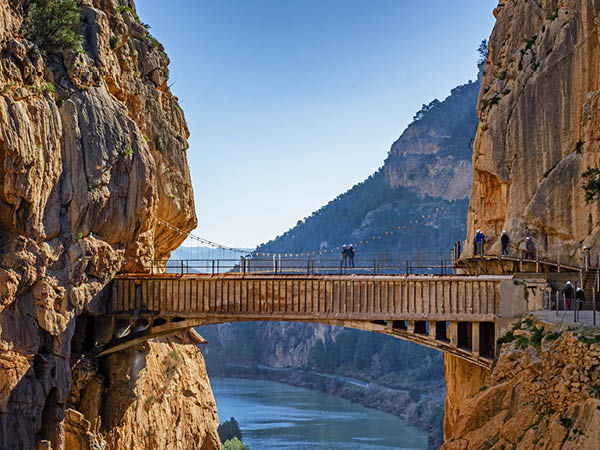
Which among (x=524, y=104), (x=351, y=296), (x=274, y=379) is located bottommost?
(x=274, y=379)

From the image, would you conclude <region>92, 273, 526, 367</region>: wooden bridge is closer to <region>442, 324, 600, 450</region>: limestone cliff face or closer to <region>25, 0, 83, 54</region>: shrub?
<region>442, 324, 600, 450</region>: limestone cliff face

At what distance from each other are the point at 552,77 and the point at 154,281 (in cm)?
1630

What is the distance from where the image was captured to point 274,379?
115 meters

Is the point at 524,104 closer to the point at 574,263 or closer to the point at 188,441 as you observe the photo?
the point at 574,263

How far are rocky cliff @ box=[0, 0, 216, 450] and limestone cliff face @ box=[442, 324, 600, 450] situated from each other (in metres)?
11.1

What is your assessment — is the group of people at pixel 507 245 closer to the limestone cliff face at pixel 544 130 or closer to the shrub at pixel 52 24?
the limestone cliff face at pixel 544 130

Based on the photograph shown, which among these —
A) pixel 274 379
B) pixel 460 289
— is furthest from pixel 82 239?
pixel 274 379

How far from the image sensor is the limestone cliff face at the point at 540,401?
13.2 m

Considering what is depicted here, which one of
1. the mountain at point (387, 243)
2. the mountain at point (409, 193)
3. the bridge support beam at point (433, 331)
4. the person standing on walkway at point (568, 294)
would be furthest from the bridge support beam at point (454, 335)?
the mountain at point (409, 193)

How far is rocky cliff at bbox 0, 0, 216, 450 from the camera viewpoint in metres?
19.8

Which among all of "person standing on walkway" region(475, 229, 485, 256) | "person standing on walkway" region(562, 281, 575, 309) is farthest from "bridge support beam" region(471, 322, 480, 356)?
"person standing on walkway" region(475, 229, 485, 256)

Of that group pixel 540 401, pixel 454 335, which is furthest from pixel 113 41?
pixel 540 401

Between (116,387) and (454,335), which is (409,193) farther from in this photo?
(454,335)

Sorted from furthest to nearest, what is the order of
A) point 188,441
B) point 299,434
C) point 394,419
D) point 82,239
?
point 394,419 < point 299,434 < point 188,441 < point 82,239
